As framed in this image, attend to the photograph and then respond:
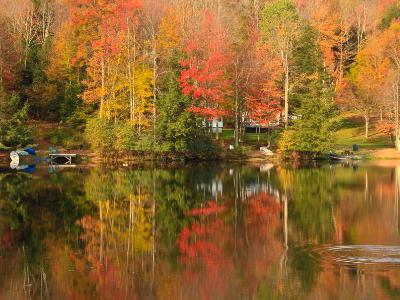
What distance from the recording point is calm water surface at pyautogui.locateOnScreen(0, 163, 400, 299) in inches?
653

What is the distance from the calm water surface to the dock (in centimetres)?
1513

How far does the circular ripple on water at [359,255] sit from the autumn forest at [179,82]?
1362 inches

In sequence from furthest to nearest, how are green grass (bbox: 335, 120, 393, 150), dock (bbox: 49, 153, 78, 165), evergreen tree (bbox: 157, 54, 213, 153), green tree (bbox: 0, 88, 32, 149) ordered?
green grass (bbox: 335, 120, 393, 150)
green tree (bbox: 0, 88, 32, 149)
dock (bbox: 49, 153, 78, 165)
evergreen tree (bbox: 157, 54, 213, 153)

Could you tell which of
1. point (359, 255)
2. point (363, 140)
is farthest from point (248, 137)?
point (359, 255)

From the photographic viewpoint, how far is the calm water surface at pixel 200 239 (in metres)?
16.6

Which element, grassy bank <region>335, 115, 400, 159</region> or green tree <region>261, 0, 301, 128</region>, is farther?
grassy bank <region>335, 115, 400, 159</region>

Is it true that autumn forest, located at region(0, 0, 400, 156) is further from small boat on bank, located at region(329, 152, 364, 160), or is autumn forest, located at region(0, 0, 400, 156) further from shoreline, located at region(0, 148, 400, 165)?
small boat on bank, located at region(329, 152, 364, 160)

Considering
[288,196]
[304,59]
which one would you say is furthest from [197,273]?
[304,59]

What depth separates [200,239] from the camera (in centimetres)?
2247

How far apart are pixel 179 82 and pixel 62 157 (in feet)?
37.5

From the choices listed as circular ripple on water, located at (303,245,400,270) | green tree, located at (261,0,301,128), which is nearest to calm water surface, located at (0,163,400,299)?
circular ripple on water, located at (303,245,400,270)

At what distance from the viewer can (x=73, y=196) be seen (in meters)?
33.4

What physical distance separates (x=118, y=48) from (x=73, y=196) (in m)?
26.6

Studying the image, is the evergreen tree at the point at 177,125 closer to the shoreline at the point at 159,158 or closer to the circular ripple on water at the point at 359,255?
the shoreline at the point at 159,158
